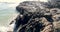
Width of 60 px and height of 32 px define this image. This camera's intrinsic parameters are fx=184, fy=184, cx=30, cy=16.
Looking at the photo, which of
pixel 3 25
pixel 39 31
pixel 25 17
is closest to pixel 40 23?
pixel 39 31

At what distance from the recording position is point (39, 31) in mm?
17250

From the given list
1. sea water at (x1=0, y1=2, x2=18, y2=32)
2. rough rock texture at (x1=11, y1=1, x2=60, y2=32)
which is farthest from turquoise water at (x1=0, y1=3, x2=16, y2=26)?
rough rock texture at (x1=11, y1=1, x2=60, y2=32)

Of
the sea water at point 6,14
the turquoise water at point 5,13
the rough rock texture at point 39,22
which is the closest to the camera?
the rough rock texture at point 39,22

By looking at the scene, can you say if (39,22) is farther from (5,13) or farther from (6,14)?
(5,13)

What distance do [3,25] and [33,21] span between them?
19.7ft

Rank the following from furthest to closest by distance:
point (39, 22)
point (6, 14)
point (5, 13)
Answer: point (5, 13)
point (6, 14)
point (39, 22)

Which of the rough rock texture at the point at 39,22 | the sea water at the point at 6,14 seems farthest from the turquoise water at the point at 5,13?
the rough rock texture at the point at 39,22

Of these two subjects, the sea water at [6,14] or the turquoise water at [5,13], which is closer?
the sea water at [6,14]

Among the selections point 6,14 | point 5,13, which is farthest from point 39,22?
point 5,13

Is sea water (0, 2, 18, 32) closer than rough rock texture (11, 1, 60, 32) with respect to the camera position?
No

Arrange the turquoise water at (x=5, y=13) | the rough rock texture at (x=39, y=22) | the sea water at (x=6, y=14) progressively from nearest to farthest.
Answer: the rough rock texture at (x=39, y=22)
the sea water at (x=6, y=14)
the turquoise water at (x=5, y=13)

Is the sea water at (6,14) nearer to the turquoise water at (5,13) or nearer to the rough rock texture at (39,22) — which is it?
the turquoise water at (5,13)

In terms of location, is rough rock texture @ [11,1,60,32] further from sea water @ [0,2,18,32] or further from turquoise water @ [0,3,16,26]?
turquoise water @ [0,3,16,26]

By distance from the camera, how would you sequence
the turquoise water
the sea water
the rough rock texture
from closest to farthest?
1. the rough rock texture
2. the sea water
3. the turquoise water
